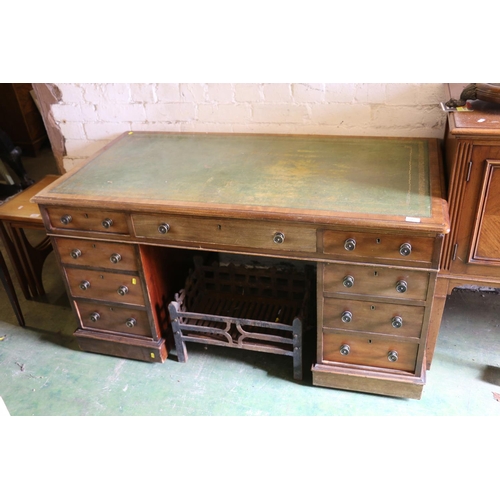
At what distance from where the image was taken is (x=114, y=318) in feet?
7.85

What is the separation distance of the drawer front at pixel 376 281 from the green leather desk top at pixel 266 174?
0.24m

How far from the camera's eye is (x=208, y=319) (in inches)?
89.4

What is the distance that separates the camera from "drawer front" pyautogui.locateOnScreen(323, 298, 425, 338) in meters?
1.94

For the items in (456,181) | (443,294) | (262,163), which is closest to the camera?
(456,181)

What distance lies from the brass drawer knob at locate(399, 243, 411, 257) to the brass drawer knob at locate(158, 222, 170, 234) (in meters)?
0.90

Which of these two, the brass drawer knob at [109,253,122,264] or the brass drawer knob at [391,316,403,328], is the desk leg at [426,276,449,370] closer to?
the brass drawer knob at [391,316,403,328]

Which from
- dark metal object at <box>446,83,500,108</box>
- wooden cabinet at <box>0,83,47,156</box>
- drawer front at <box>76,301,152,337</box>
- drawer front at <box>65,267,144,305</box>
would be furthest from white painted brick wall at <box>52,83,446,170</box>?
wooden cabinet at <box>0,83,47,156</box>

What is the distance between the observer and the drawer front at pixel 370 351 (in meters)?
2.04

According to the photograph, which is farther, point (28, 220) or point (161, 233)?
point (28, 220)

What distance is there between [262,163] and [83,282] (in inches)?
39.1

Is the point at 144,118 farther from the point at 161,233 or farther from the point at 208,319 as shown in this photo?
the point at 208,319

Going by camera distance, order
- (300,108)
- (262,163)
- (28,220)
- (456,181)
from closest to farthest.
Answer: (456,181) < (262,163) < (300,108) < (28,220)

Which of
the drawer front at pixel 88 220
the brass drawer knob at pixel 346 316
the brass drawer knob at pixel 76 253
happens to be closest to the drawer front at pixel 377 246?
the brass drawer knob at pixel 346 316
